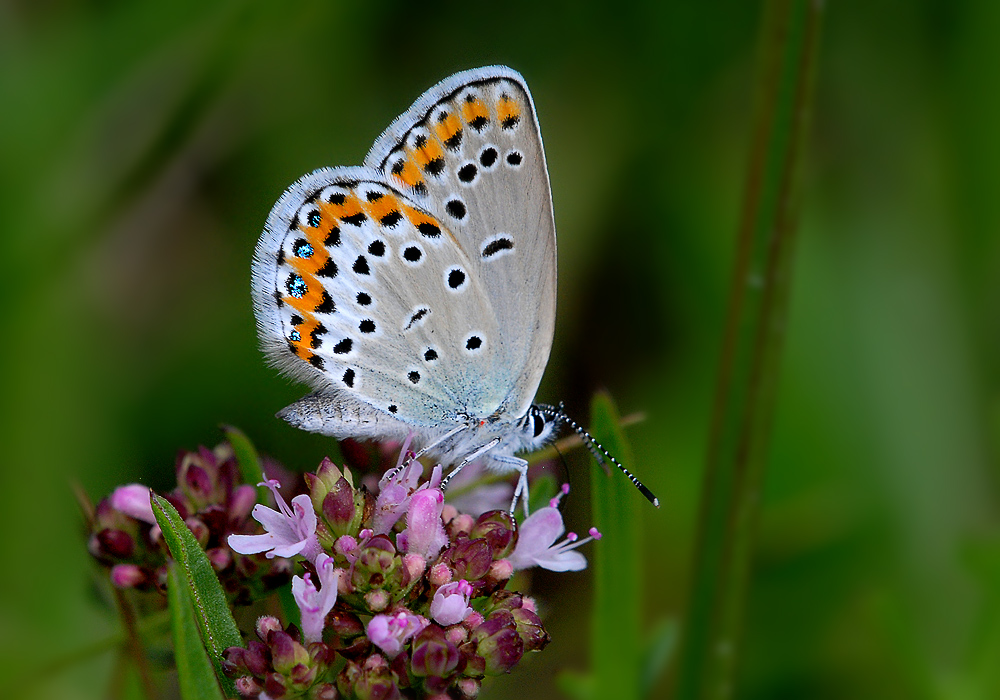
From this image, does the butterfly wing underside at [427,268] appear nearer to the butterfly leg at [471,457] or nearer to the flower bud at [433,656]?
the butterfly leg at [471,457]

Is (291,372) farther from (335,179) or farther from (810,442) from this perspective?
(810,442)

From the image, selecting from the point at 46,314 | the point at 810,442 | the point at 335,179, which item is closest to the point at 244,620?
the point at 335,179

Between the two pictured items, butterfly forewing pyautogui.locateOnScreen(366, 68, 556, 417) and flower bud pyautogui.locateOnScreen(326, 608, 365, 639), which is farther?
butterfly forewing pyautogui.locateOnScreen(366, 68, 556, 417)

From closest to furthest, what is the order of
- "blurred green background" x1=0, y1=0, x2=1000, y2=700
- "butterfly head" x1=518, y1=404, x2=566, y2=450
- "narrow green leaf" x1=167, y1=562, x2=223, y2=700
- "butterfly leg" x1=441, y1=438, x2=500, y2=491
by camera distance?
1. "narrow green leaf" x1=167, y1=562, x2=223, y2=700
2. "butterfly leg" x1=441, y1=438, x2=500, y2=491
3. "butterfly head" x1=518, y1=404, x2=566, y2=450
4. "blurred green background" x1=0, y1=0, x2=1000, y2=700

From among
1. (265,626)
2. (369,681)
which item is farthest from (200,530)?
(369,681)

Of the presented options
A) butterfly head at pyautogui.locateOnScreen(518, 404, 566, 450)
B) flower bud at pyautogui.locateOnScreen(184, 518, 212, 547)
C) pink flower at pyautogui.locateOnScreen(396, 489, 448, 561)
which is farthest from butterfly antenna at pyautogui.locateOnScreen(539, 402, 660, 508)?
flower bud at pyautogui.locateOnScreen(184, 518, 212, 547)

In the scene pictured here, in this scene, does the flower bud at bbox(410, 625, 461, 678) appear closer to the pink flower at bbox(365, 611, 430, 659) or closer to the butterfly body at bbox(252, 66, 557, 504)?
the pink flower at bbox(365, 611, 430, 659)

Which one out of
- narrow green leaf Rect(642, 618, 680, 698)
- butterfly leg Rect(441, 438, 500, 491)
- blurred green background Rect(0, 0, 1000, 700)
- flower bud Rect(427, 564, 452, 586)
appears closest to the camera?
flower bud Rect(427, 564, 452, 586)

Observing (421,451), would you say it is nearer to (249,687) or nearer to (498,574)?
(498,574)
